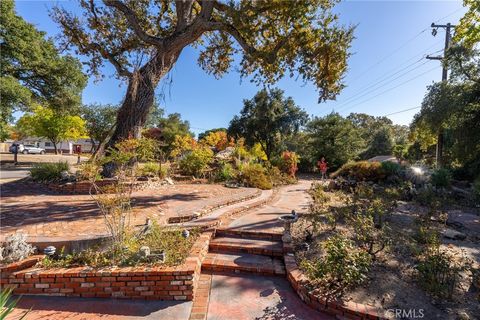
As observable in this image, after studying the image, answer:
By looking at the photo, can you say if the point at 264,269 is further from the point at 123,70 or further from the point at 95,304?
the point at 123,70

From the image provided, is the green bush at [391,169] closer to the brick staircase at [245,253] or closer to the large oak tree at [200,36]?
the large oak tree at [200,36]

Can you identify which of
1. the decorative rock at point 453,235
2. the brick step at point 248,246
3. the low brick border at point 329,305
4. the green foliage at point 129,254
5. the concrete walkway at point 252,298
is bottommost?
the concrete walkway at point 252,298

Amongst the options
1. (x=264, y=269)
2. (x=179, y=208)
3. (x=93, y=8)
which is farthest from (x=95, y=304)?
(x=93, y=8)

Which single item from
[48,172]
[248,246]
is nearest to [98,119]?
[48,172]

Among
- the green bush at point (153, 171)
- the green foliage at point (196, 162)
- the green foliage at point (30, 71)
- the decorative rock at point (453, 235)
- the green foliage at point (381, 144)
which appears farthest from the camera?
the green foliage at point (381, 144)

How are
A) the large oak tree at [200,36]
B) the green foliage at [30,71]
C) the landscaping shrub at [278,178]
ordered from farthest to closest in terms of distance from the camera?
the green foliage at [30,71] → the landscaping shrub at [278,178] → the large oak tree at [200,36]

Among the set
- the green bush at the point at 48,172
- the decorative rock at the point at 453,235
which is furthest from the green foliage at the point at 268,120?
the decorative rock at the point at 453,235

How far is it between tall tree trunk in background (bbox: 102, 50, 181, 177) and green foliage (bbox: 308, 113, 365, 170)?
12.8 m

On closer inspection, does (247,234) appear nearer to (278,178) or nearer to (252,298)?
(252,298)

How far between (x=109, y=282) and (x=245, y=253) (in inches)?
72.5

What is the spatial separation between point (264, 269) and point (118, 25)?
9.21 metres

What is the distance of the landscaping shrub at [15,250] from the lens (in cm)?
276

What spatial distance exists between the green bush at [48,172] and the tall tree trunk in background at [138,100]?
1567mm

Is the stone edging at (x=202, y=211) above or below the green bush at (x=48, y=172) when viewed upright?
below
